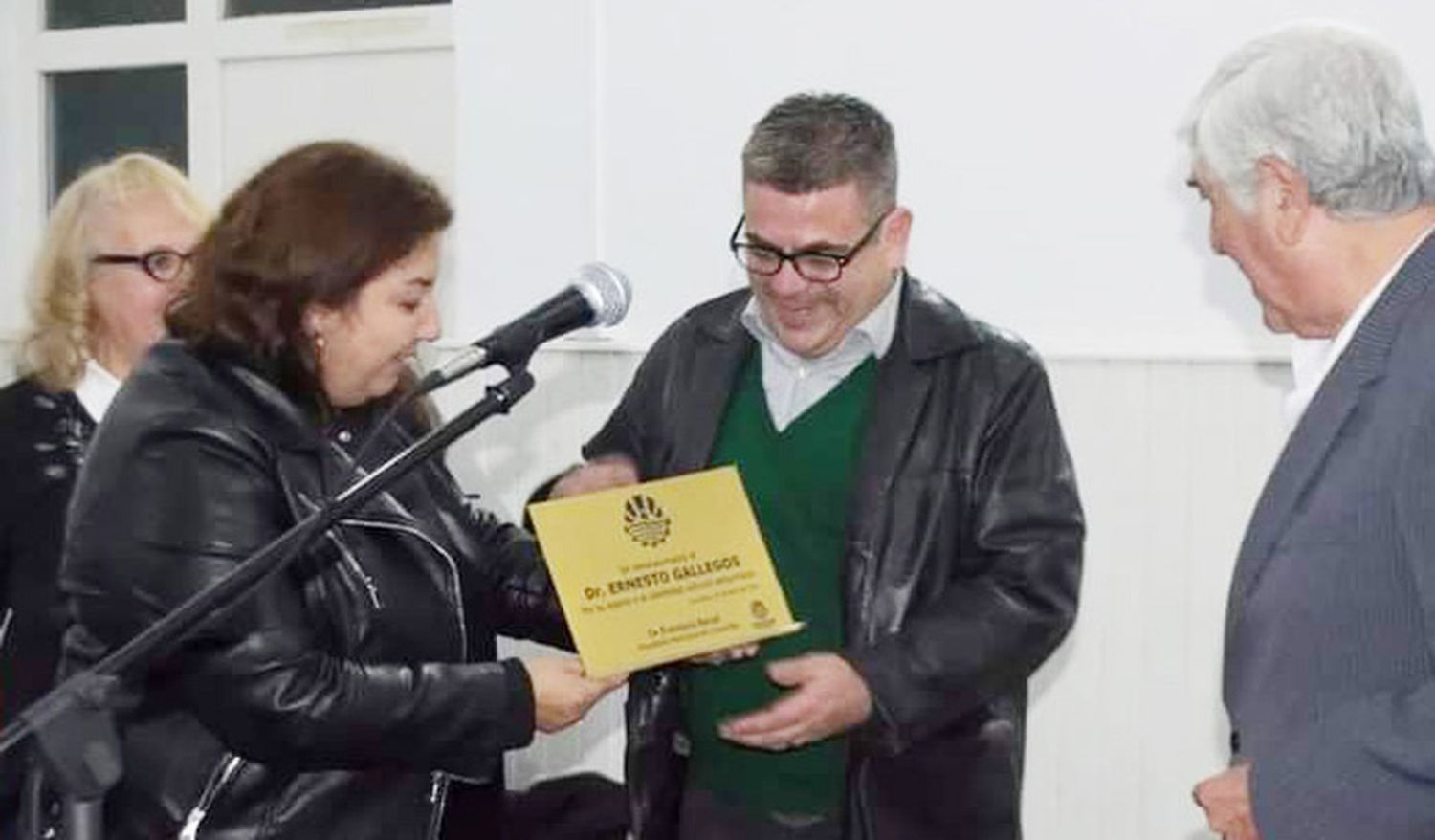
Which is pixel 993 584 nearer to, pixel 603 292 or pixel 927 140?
pixel 603 292

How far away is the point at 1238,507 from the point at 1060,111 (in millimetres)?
798

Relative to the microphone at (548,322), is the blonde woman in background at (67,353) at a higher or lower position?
lower

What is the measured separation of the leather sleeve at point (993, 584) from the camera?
254 centimetres

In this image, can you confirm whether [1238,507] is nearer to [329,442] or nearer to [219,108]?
[329,442]

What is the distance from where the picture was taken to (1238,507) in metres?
3.80

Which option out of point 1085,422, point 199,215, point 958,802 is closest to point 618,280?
point 958,802

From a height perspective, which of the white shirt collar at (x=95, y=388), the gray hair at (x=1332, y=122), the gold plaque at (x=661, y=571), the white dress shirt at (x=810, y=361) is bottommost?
the gold plaque at (x=661, y=571)

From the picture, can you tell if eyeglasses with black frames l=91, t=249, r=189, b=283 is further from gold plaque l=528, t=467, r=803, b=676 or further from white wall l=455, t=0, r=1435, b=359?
white wall l=455, t=0, r=1435, b=359

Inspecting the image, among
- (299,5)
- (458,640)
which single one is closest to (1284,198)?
(458,640)

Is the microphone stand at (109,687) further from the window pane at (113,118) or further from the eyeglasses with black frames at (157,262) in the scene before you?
the window pane at (113,118)

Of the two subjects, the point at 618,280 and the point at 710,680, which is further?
the point at 710,680

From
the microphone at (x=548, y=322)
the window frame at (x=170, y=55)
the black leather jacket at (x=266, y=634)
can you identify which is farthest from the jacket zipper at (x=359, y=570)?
the window frame at (x=170, y=55)

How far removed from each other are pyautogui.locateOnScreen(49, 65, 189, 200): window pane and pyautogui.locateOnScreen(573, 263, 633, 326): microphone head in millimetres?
3605

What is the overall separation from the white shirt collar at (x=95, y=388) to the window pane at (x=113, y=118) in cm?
247
